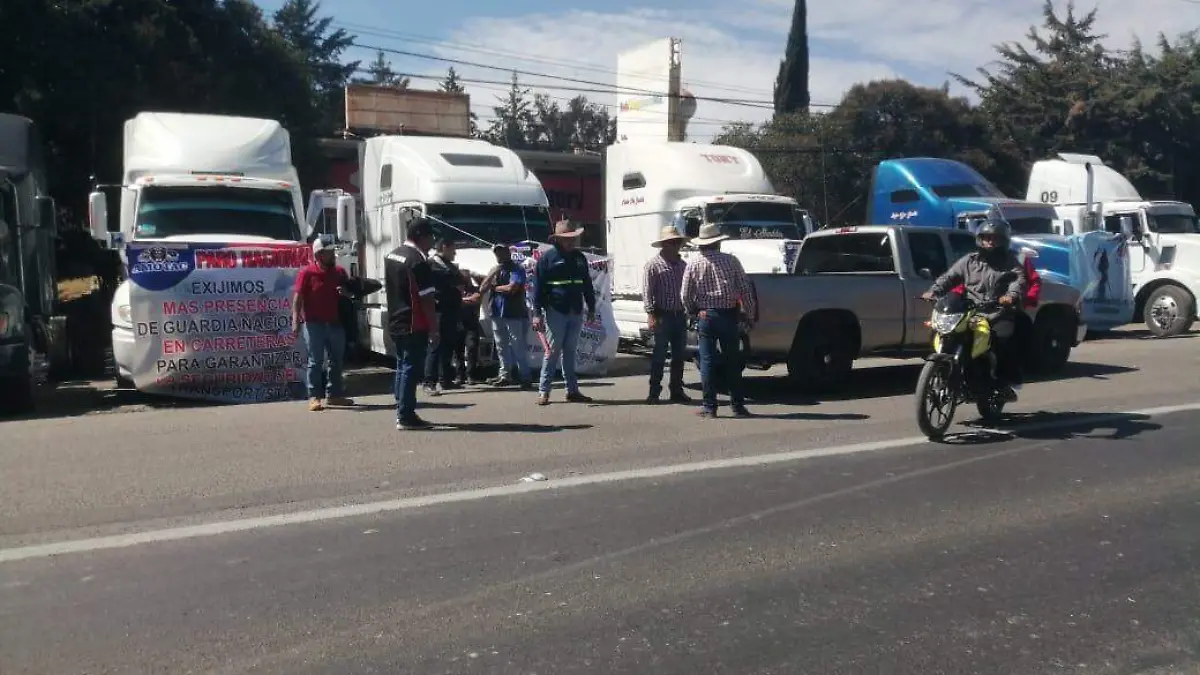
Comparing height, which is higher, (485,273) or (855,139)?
(855,139)

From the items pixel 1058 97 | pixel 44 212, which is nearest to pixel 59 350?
pixel 44 212

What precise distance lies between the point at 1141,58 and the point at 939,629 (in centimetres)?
4159

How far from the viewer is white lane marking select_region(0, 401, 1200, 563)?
6341 mm

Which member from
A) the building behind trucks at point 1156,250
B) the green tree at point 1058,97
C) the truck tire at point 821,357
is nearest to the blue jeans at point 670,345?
the truck tire at point 821,357

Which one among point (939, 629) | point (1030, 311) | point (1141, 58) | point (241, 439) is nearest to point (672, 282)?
point (241, 439)

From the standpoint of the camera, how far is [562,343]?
11.1 metres

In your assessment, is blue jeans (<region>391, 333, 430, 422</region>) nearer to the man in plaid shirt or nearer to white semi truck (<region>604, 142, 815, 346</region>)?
the man in plaid shirt

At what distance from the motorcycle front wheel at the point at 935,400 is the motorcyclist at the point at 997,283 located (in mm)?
631

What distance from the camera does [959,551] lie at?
6.14 meters

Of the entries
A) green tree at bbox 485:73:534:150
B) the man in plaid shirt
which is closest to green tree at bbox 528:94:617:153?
green tree at bbox 485:73:534:150

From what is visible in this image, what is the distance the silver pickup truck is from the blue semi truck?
209 cm

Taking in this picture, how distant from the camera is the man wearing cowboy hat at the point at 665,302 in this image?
10891mm

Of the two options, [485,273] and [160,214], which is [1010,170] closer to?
[485,273]

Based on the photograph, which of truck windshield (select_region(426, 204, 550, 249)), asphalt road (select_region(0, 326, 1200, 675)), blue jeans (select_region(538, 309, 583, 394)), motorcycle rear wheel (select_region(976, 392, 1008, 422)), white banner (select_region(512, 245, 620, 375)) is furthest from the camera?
truck windshield (select_region(426, 204, 550, 249))
